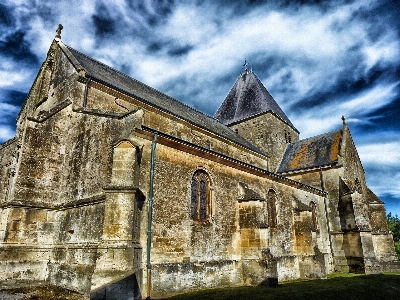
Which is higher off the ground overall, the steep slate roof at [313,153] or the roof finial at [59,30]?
the roof finial at [59,30]

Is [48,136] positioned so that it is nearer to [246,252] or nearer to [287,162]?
[246,252]

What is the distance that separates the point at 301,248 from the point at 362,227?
16.9 ft

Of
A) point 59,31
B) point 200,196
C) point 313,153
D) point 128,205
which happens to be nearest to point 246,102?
point 313,153

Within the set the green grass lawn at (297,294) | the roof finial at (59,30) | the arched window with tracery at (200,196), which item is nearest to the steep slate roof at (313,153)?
the green grass lawn at (297,294)

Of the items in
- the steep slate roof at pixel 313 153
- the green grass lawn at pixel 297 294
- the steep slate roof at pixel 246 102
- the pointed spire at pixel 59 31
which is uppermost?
the steep slate roof at pixel 246 102

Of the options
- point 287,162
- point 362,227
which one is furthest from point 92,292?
point 287,162

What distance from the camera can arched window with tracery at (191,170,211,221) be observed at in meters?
11.0

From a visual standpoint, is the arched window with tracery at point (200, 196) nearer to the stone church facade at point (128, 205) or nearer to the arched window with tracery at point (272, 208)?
the stone church facade at point (128, 205)

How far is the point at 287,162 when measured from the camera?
23.8 meters

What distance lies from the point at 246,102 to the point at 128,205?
68.7ft

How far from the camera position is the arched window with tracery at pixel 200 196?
10961mm

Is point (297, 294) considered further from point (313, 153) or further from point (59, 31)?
point (59, 31)

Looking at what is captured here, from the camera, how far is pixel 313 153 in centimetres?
2258

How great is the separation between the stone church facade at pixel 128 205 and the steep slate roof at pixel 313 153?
5487mm
